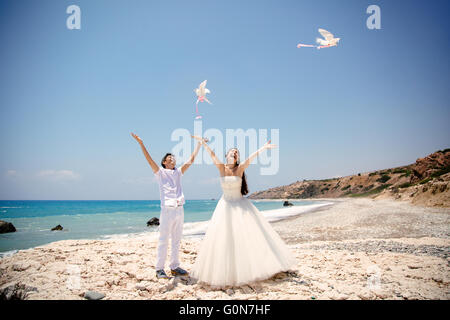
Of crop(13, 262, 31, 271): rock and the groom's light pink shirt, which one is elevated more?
the groom's light pink shirt

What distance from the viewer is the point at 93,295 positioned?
3896mm

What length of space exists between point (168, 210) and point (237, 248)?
5.38 feet

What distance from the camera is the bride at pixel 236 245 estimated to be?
4.16 m

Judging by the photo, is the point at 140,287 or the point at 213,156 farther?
the point at 213,156

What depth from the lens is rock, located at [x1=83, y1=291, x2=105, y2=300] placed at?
385 cm

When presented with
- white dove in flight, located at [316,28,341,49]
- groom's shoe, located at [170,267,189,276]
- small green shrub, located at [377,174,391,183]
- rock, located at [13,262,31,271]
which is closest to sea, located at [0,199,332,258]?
rock, located at [13,262,31,271]

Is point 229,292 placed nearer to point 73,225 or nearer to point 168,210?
point 168,210

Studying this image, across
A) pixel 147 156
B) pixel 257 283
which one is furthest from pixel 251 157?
pixel 257 283

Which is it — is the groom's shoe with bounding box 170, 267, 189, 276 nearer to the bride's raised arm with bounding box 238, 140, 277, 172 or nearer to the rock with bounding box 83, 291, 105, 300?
the rock with bounding box 83, 291, 105, 300

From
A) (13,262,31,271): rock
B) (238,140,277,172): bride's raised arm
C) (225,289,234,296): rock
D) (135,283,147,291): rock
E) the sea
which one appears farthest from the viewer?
the sea

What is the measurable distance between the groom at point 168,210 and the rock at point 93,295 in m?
1.13

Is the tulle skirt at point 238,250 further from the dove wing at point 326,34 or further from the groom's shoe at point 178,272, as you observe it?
the dove wing at point 326,34

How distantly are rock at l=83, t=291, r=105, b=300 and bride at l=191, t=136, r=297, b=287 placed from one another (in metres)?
1.72

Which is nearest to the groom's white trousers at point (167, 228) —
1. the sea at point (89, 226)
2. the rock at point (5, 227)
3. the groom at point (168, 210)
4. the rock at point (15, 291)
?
the groom at point (168, 210)
